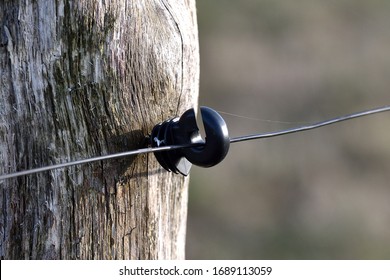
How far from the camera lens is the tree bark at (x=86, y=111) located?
2.15m

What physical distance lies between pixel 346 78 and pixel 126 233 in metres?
6.89

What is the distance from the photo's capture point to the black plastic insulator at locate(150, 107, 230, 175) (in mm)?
2209

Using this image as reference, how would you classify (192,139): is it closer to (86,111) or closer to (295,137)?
(86,111)

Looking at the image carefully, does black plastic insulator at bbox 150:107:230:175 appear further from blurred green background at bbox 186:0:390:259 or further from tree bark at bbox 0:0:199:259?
blurred green background at bbox 186:0:390:259

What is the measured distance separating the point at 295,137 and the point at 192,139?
5907 mm

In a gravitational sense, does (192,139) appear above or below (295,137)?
above

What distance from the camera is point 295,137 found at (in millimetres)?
8070

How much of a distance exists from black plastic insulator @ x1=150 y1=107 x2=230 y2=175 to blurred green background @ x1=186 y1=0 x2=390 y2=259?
4.64 metres

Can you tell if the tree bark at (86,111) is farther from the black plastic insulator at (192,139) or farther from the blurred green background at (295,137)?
the blurred green background at (295,137)

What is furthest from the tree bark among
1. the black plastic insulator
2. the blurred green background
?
the blurred green background

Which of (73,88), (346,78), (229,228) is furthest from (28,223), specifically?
(346,78)

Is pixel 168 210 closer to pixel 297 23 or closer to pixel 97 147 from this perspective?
pixel 97 147

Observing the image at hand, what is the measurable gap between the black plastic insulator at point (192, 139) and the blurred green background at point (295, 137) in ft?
15.2

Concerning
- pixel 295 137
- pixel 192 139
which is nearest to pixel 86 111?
pixel 192 139
